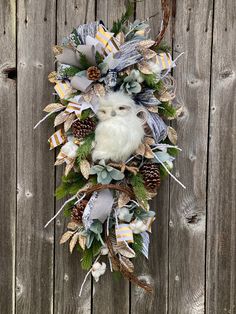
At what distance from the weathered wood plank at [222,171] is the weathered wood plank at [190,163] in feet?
0.07

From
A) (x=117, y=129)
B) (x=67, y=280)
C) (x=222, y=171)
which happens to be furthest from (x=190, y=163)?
(x=67, y=280)

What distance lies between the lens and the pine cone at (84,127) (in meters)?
1.11

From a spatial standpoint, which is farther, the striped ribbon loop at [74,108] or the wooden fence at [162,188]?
the wooden fence at [162,188]

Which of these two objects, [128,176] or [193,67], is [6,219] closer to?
[128,176]

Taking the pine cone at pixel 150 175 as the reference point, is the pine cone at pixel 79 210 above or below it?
below

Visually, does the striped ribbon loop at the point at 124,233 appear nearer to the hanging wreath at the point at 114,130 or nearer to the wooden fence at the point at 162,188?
the hanging wreath at the point at 114,130

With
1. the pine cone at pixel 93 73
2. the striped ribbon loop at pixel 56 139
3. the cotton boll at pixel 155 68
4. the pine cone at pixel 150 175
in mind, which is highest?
the cotton boll at pixel 155 68

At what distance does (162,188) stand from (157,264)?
0.81 ft

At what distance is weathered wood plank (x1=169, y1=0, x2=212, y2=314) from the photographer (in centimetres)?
125

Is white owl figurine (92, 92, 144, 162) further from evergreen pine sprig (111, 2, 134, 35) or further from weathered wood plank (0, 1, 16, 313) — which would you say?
weathered wood plank (0, 1, 16, 313)

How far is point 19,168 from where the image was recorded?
1.30m

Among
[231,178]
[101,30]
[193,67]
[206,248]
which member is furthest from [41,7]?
[206,248]

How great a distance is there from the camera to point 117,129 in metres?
1.08

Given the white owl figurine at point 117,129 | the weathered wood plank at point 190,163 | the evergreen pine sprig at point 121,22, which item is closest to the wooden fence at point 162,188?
the weathered wood plank at point 190,163
